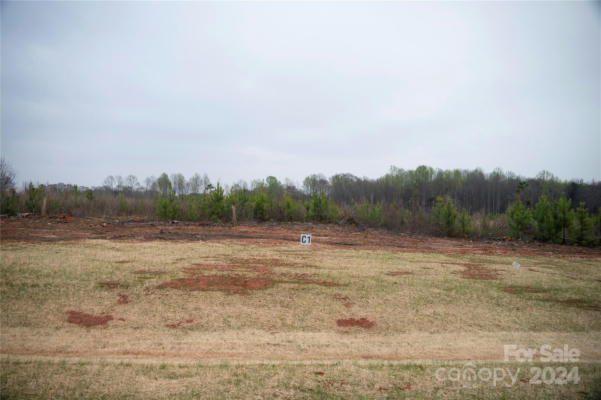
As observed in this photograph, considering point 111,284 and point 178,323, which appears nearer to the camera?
point 178,323

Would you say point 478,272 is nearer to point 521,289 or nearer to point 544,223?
point 521,289

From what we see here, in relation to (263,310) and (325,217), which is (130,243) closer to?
(263,310)

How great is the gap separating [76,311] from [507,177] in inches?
3390

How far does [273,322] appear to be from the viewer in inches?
274

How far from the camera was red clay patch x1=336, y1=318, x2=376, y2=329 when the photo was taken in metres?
6.95

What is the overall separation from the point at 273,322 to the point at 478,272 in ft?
25.5

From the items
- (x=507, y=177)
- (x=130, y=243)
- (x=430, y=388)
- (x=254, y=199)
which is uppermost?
(x=507, y=177)

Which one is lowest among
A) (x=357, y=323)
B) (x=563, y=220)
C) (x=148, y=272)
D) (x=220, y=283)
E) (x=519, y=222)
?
(x=357, y=323)

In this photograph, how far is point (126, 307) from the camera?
7422 mm

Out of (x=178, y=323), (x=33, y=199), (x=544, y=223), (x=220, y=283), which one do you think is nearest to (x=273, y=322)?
(x=178, y=323)

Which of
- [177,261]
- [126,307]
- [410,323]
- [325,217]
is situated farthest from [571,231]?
[126,307]

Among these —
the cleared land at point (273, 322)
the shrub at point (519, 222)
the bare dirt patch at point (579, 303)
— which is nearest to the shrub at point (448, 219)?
the shrub at point (519, 222)

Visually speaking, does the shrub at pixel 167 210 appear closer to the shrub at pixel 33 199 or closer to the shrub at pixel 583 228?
the shrub at pixel 33 199

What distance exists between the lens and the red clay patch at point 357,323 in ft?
22.8
